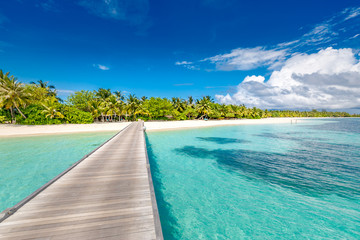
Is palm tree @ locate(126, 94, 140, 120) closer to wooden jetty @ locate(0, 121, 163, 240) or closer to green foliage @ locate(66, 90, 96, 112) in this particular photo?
green foliage @ locate(66, 90, 96, 112)

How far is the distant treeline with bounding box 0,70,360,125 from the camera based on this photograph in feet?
114

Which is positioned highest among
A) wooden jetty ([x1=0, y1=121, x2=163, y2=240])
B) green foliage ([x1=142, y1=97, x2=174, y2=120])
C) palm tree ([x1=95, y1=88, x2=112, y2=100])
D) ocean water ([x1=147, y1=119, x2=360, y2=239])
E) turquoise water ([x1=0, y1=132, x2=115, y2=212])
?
palm tree ([x1=95, y1=88, x2=112, y2=100])

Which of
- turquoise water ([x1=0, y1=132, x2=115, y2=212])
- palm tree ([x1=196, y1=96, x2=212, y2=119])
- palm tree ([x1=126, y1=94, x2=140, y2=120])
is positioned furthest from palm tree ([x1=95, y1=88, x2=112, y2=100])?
turquoise water ([x1=0, y1=132, x2=115, y2=212])

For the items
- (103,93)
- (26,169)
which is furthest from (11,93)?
(26,169)

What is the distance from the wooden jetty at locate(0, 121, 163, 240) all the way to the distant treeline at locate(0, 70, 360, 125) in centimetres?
4112

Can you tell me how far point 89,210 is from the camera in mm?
4527

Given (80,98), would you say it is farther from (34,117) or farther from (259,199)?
(259,199)

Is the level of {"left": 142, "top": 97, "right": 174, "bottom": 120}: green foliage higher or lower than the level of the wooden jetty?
higher

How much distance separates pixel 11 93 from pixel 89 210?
4371cm

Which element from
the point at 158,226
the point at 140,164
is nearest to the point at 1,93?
the point at 140,164

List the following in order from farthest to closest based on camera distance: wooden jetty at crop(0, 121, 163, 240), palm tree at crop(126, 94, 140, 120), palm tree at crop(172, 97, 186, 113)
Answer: palm tree at crop(172, 97, 186, 113)
palm tree at crop(126, 94, 140, 120)
wooden jetty at crop(0, 121, 163, 240)

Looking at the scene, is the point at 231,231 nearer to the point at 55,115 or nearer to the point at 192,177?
the point at 192,177

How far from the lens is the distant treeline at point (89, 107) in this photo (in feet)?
114

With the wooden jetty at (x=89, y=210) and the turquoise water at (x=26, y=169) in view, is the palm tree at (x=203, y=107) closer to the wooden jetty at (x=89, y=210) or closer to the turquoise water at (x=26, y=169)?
the turquoise water at (x=26, y=169)
